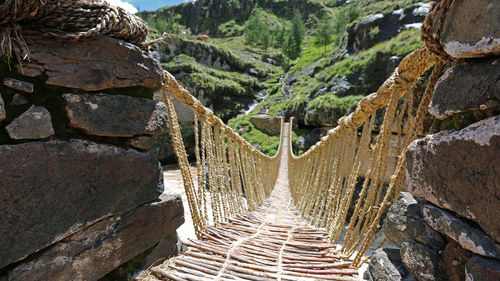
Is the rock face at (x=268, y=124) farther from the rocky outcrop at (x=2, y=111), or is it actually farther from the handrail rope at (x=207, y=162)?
the rocky outcrop at (x=2, y=111)

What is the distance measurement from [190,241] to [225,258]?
0.65 feet

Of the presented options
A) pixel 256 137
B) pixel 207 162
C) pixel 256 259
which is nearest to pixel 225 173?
pixel 207 162

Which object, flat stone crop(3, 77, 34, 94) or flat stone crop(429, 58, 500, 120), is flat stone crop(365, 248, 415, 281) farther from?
flat stone crop(3, 77, 34, 94)

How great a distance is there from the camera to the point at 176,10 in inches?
1813

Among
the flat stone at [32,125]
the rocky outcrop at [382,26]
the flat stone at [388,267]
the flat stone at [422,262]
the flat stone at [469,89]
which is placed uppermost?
the rocky outcrop at [382,26]

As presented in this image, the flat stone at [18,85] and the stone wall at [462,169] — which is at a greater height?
the flat stone at [18,85]

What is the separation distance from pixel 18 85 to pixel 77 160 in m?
0.23

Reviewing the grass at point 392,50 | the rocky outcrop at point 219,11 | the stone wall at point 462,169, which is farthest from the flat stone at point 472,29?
the rocky outcrop at point 219,11

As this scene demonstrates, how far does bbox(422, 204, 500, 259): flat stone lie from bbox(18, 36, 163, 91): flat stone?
957 millimetres

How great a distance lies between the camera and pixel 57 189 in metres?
0.61

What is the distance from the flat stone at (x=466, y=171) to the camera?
384mm

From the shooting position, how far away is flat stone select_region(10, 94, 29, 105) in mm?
568

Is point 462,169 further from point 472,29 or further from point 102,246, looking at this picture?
point 102,246

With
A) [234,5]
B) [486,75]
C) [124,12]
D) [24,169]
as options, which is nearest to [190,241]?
[24,169]
